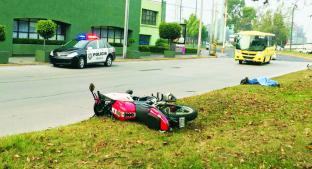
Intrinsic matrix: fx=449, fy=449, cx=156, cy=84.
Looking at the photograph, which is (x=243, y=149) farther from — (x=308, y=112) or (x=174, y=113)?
(x=308, y=112)

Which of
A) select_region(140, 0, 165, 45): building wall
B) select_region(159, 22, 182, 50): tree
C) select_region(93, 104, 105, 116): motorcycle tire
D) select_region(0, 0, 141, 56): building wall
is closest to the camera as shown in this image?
select_region(93, 104, 105, 116): motorcycle tire

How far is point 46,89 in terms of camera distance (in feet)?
47.7

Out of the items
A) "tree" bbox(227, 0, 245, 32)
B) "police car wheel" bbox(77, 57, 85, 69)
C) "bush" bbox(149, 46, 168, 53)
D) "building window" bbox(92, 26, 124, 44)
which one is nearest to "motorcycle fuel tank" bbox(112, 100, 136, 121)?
"police car wheel" bbox(77, 57, 85, 69)

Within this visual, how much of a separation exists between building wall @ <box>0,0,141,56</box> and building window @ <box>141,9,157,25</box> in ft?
29.4

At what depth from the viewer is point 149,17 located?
55250mm

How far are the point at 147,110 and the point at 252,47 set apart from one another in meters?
31.2

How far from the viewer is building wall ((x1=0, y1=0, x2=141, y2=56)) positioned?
2927 centimetres

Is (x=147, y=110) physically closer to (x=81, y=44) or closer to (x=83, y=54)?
(x=83, y=54)

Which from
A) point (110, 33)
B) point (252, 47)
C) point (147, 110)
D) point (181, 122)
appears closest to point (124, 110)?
point (147, 110)

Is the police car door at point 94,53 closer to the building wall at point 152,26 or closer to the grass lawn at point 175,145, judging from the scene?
the grass lawn at point 175,145

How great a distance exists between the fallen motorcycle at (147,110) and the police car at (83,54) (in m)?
14.9

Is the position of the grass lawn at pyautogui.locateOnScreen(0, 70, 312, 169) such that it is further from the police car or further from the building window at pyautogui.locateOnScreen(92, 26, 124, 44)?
the building window at pyautogui.locateOnScreen(92, 26, 124, 44)

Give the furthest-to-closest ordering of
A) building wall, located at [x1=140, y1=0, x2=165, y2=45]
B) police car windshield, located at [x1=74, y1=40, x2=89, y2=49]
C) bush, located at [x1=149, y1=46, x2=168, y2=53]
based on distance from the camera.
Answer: building wall, located at [x1=140, y1=0, x2=165, y2=45]
bush, located at [x1=149, y1=46, x2=168, y2=53]
police car windshield, located at [x1=74, y1=40, x2=89, y2=49]

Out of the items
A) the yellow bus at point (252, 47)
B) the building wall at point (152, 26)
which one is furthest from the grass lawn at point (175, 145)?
the building wall at point (152, 26)
